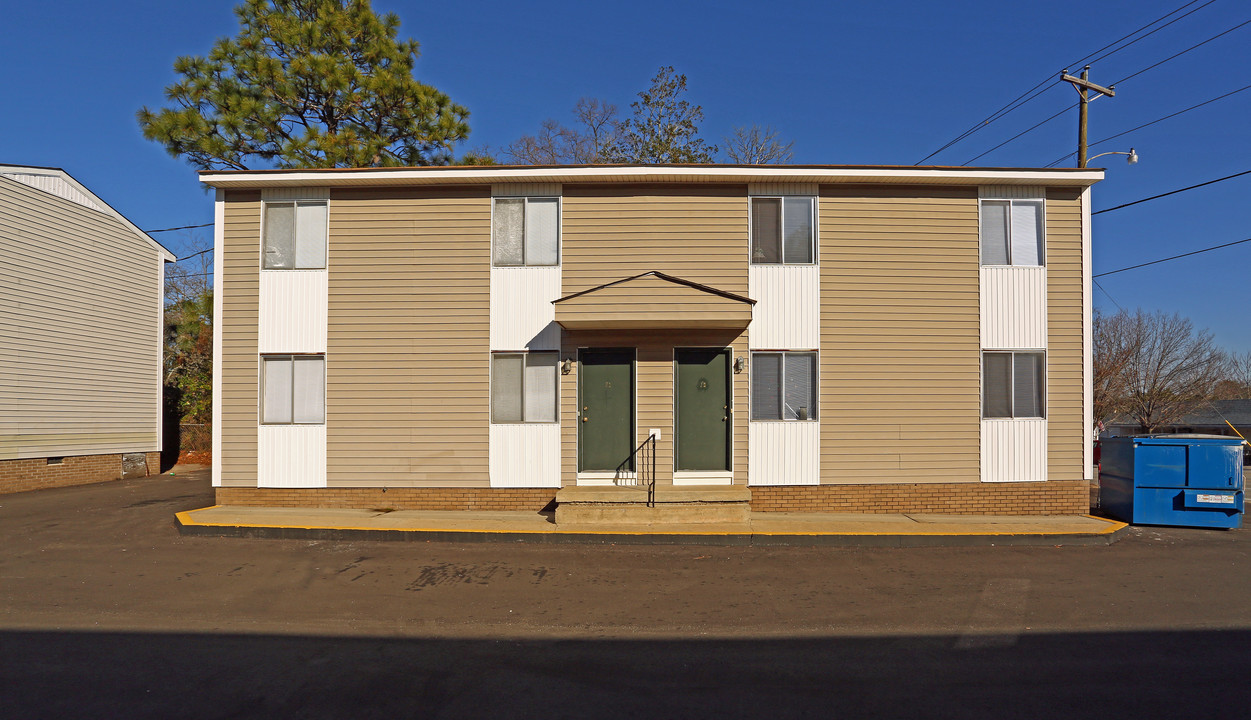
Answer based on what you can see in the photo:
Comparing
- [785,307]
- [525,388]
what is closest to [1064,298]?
[785,307]

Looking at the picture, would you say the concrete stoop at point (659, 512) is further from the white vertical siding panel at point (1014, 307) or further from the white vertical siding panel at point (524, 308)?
the white vertical siding panel at point (1014, 307)

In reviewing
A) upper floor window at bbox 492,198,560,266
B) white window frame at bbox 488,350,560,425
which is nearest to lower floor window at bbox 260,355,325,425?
white window frame at bbox 488,350,560,425

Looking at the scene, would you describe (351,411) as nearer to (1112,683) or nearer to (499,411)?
(499,411)

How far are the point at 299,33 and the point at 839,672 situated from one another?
22.1 metres

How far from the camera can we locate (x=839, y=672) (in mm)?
5117

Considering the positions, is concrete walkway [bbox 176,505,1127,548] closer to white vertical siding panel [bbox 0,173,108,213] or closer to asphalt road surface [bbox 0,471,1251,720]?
asphalt road surface [bbox 0,471,1251,720]

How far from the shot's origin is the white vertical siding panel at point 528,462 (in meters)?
11.4

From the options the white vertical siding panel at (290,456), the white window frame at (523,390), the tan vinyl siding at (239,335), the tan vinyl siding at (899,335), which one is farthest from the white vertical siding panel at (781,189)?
the tan vinyl siding at (239,335)

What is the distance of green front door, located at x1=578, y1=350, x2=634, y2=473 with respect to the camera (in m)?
11.4

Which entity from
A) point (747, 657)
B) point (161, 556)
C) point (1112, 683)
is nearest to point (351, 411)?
point (161, 556)

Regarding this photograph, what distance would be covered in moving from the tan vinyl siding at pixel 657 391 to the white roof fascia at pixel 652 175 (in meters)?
2.55

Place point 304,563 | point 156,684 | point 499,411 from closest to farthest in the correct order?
1. point 156,684
2. point 304,563
3. point 499,411

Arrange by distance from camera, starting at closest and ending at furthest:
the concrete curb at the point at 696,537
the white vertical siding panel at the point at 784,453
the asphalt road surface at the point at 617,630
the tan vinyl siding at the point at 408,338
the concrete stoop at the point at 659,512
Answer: the asphalt road surface at the point at 617,630 < the concrete curb at the point at 696,537 < the concrete stoop at the point at 659,512 < the white vertical siding panel at the point at 784,453 < the tan vinyl siding at the point at 408,338

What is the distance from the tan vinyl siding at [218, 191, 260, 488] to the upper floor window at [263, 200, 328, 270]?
203mm
